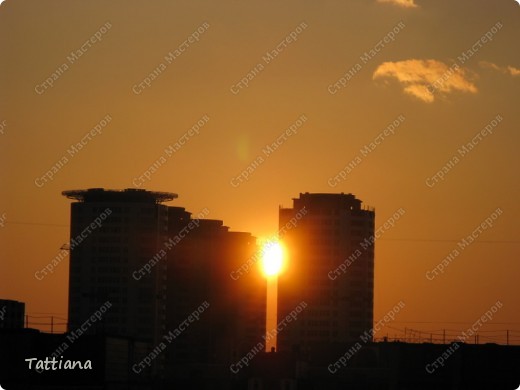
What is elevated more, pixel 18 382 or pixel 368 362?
pixel 368 362

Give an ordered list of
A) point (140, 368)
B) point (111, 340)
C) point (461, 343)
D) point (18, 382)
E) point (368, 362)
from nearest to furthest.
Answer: point (18, 382), point (111, 340), point (140, 368), point (461, 343), point (368, 362)

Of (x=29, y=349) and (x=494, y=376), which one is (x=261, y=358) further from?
(x=29, y=349)

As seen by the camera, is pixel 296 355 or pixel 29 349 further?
pixel 296 355

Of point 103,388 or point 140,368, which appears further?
point 140,368

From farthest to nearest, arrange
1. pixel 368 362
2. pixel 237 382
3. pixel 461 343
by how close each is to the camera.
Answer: pixel 237 382, pixel 368 362, pixel 461 343

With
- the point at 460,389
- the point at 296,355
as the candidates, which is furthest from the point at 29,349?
the point at 296,355

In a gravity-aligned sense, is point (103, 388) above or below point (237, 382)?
below

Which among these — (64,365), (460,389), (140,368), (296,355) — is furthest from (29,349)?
(296,355)

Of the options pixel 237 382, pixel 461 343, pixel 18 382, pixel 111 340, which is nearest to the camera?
pixel 18 382

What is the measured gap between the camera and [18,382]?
113 m

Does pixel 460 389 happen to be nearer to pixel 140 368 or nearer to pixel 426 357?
pixel 426 357

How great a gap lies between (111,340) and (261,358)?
211ft

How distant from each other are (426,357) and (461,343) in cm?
646

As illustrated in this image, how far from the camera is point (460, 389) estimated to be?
14488 cm
